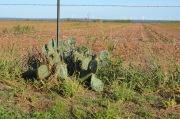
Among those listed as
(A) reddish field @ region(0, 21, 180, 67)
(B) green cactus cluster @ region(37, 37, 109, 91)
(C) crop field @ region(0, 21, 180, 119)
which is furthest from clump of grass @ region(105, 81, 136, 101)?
(A) reddish field @ region(0, 21, 180, 67)

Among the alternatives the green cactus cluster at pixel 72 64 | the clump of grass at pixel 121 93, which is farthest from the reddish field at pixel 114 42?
the clump of grass at pixel 121 93

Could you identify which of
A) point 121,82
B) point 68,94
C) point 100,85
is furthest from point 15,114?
point 121,82

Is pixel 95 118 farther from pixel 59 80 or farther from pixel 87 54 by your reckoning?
pixel 87 54

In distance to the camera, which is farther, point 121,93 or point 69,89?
point 69,89

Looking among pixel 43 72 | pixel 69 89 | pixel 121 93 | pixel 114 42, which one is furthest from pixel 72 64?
pixel 121 93

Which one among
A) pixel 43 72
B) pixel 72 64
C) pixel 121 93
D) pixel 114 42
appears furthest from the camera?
pixel 114 42

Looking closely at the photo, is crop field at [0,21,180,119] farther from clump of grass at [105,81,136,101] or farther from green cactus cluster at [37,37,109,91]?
green cactus cluster at [37,37,109,91]

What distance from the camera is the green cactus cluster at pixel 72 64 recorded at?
646 cm

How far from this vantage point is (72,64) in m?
7.20

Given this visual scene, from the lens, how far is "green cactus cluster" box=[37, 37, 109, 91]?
646 centimetres

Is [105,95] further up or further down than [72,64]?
further down

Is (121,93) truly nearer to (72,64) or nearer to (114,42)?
(72,64)

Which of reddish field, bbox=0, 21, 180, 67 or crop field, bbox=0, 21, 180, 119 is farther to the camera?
reddish field, bbox=0, 21, 180, 67

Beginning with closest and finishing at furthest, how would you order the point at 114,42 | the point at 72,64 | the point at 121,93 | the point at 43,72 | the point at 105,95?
1. the point at 121,93
2. the point at 105,95
3. the point at 43,72
4. the point at 72,64
5. the point at 114,42
